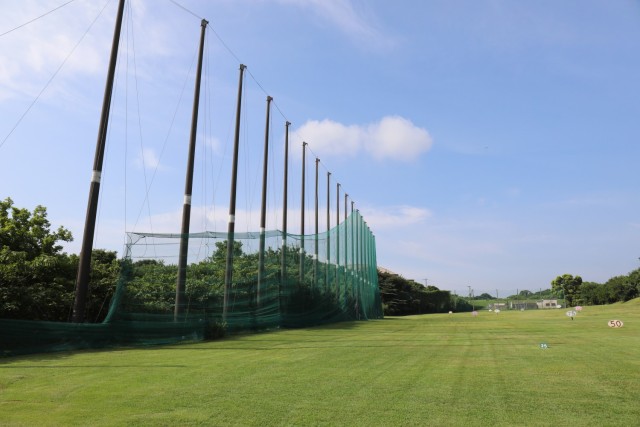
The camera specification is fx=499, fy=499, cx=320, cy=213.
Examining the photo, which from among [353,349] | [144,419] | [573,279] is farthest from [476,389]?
[573,279]

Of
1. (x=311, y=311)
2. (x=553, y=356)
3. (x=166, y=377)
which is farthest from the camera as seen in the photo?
(x=311, y=311)

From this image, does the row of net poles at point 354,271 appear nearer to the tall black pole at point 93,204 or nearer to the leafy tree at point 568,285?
the tall black pole at point 93,204

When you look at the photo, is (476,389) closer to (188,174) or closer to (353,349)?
(353,349)

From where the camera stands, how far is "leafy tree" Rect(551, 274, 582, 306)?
325 ft

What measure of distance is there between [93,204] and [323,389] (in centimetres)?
1061

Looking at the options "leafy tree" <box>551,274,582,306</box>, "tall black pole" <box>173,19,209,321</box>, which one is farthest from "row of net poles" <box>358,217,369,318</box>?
"leafy tree" <box>551,274,582,306</box>

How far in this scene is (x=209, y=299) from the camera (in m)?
18.4

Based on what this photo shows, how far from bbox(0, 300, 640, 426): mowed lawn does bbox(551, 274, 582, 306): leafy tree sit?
9761cm

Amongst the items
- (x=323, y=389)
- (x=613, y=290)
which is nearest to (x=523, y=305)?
(x=613, y=290)

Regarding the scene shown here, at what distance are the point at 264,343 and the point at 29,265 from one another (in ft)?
24.8

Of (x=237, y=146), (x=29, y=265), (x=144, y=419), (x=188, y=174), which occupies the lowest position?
(x=144, y=419)

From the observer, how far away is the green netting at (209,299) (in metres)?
13.1

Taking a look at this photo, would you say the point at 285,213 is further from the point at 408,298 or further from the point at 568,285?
the point at 568,285

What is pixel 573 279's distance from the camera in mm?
103062
